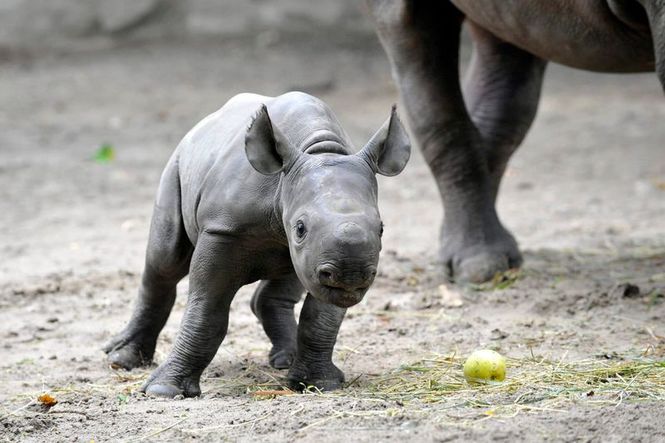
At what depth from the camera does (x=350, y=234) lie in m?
4.10

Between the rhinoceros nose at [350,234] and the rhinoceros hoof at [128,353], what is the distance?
5.83 feet

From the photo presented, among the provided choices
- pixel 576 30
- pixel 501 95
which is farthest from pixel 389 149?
pixel 501 95

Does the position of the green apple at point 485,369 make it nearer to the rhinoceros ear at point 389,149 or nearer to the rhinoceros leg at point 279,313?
the rhinoceros ear at point 389,149

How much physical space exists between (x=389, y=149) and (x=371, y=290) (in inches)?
99.6

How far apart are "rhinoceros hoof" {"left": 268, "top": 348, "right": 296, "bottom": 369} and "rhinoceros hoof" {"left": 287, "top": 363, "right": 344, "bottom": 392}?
499mm

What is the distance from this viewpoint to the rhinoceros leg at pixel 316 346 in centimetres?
482

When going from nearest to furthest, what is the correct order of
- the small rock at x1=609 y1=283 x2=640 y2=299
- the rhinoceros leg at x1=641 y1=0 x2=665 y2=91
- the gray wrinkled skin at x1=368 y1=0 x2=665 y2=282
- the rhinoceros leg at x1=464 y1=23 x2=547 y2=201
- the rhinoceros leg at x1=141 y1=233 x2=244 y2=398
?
the rhinoceros leg at x1=141 y1=233 x2=244 y2=398
the rhinoceros leg at x1=641 y1=0 x2=665 y2=91
the gray wrinkled skin at x1=368 y1=0 x2=665 y2=282
the small rock at x1=609 y1=283 x2=640 y2=299
the rhinoceros leg at x1=464 y1=23 x2=547 y2=201

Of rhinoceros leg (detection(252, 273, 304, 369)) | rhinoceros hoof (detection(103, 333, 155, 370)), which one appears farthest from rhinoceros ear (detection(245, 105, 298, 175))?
rhinoceros hoof (detection(103, 333, 155, 370))

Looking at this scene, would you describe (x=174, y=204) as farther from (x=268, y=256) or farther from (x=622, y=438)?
(x=622, y=438)

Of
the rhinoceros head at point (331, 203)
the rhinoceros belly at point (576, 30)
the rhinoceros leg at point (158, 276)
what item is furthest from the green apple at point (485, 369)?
the rhinoceros belly at point (576, 30)

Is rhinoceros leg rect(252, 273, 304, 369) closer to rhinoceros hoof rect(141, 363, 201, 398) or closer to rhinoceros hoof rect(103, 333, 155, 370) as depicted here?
rhinoceros hoof rect(103, 333, 155, 370)

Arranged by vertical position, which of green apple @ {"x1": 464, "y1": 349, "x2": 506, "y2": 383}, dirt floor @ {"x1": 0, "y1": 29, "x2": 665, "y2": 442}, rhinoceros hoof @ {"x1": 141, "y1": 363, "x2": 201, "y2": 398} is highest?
green apple @ {"x1": 464, "y1": 349, "x2": 506, "y2": 383}

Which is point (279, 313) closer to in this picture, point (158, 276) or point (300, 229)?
point (158, 276)

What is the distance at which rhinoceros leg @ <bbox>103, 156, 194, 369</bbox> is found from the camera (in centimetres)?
518
